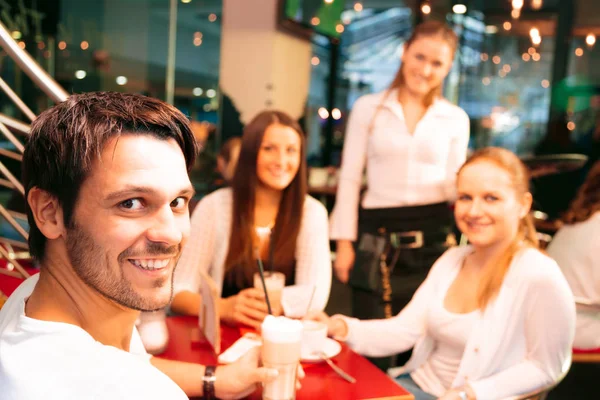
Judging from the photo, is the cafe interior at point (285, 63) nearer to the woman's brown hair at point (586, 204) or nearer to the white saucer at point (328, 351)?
the woman's brown hair at point (586, 204)

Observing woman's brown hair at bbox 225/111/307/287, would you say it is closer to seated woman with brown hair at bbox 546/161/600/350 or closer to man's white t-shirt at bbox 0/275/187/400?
seated woman with brown hair at bbox 546/161/600/350

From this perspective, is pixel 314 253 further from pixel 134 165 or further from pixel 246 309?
pixel 134 165

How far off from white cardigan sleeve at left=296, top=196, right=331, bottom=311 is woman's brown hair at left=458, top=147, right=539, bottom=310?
2.39ft

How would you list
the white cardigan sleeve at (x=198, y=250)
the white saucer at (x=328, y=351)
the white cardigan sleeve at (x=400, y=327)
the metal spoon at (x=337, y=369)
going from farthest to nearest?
the white cardigan sleeve at (x=198, y=250), the white cardigan sleeve at (x=400, y=327), the white saucer at (x=328, y=351), the metal spoon at (x=337, y=369)

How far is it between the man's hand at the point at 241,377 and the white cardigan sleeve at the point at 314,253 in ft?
3.32

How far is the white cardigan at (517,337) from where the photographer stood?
1781mm

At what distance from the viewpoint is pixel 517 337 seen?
1897mm

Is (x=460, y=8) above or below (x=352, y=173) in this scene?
above

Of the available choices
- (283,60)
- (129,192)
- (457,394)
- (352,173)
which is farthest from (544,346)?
(283,60)

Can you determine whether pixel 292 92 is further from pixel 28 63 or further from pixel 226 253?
pixel 28 63

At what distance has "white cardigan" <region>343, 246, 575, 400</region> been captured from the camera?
1781mm

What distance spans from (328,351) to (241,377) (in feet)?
1.29

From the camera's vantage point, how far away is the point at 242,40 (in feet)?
18.6

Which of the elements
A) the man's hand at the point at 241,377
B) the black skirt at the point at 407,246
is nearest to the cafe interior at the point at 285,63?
the black skirt at the point at 407,246
